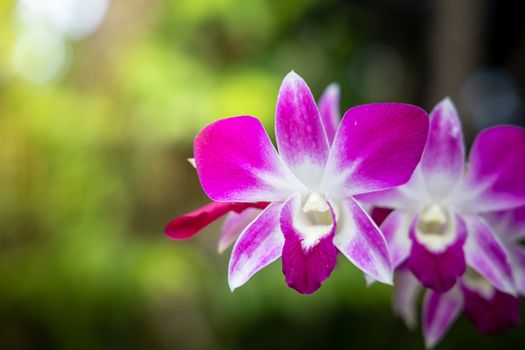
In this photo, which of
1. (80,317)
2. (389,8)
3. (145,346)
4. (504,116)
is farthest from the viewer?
(504,116)

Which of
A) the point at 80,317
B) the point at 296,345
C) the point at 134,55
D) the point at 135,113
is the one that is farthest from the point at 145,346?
the point at 134,55

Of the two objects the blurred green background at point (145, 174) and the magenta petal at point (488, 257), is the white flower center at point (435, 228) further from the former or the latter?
the blurred green background at point (145, 174)

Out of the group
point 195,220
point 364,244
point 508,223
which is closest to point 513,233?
point 508,223

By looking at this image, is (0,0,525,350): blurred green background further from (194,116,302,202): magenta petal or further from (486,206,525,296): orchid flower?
(194,116,302,202): magenta petal

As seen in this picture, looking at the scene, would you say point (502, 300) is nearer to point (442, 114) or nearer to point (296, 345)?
point (442, 114)

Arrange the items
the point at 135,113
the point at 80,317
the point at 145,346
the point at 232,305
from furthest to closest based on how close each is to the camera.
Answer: the point at 145,346
the point at 135,113
the point at 80,317
the point at 232,305

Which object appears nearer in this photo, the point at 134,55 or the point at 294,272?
the point at 294,272

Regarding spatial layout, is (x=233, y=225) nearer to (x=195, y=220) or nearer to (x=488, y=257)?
(x=195, y=220)
